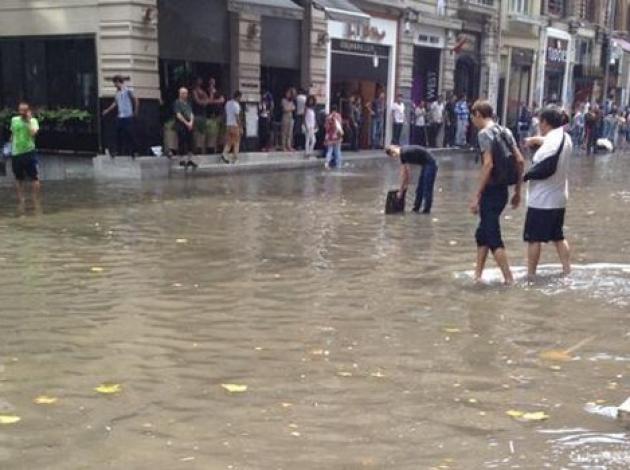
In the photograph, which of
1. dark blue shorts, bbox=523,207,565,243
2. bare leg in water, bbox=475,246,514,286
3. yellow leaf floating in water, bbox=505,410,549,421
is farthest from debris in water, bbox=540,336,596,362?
dark blue shorts, bbox=523,207,565,243

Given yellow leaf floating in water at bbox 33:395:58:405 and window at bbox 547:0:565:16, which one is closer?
yellow leaf floating in water at bbox 33:395:58:405

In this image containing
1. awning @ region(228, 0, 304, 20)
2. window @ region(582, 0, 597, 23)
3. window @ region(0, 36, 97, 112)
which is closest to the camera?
window @ region(0, 36, 97, 112)

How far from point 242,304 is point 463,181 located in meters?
12.8

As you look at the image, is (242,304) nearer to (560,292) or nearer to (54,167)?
(560,292)

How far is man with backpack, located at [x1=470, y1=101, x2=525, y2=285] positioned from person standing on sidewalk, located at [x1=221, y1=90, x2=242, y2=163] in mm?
12651

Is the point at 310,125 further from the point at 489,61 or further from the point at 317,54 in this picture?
the point at 489,61

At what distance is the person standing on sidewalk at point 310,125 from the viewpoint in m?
22.4

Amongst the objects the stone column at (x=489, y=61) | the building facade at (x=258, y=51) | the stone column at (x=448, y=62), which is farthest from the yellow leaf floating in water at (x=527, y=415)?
the stone column at (x=489, y=61)

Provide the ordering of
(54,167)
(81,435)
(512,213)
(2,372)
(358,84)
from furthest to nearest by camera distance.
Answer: (358,84) → (54,167) → (512,213) → (2,372) → (81,435)

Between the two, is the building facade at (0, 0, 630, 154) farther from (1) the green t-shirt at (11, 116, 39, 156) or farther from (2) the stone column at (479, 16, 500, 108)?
(1) the green t-shirt at (11, 116, 39, 156)

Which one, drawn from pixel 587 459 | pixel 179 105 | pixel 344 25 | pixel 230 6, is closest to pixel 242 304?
pixel 587 459

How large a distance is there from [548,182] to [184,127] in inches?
487

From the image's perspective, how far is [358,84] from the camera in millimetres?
27422

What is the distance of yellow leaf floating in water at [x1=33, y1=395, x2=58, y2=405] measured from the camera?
4520 millimetres
